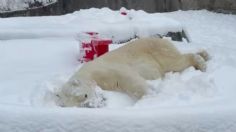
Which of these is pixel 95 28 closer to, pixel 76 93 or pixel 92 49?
pixel 92 49

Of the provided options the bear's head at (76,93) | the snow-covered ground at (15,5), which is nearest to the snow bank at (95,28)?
the bear's head at (76,93)

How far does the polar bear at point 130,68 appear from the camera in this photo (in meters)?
2.20

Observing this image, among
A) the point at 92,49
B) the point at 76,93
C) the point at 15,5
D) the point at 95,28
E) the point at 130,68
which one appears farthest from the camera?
the point at 15,5

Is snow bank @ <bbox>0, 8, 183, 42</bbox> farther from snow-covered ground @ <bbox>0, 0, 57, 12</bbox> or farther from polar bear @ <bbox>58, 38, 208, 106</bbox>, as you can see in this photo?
snow-covered ground @ <bbox>0, 0, 57, 12</bbox>

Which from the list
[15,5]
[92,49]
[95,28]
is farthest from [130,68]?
[15,5]

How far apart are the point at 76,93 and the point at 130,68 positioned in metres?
0.37

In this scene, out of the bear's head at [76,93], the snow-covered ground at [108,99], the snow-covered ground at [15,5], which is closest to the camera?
the snow-covered ground at [108,99]

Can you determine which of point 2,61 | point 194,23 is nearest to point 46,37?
point 2,61

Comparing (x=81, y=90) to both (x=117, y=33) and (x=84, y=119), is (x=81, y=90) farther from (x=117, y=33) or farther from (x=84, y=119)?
(x=117, y=33)

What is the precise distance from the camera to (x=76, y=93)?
216cm

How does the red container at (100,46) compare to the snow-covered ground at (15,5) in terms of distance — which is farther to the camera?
the snow-covered ground at (15,5)

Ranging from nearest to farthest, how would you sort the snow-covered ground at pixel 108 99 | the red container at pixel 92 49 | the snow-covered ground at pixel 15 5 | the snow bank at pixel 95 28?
the snow-covered ground at pixel 108 99, the red container at pixel 92 49, the snow bank at pixel 95 28, the snow-covered ground at pixel 15 5

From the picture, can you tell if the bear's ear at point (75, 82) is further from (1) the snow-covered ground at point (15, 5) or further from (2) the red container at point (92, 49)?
(1) the snow-covered ground at point (15, 5)

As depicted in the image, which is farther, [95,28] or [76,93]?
[95,28]
